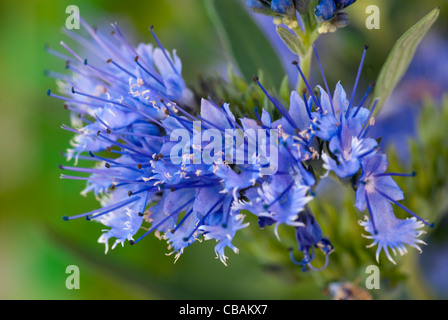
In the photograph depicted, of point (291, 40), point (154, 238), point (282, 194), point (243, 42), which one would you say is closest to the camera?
point (282, 194)

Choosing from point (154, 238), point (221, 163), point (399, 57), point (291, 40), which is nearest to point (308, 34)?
point (291, 40)

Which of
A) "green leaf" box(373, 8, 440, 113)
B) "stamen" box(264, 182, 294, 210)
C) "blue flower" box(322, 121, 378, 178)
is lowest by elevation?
"stamen" box(264, 182, 294, 210)

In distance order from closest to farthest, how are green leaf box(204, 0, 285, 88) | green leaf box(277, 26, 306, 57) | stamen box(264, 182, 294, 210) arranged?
1. stamen box(264, 182, 294, 210)
2. green leaf box(277, 26, 306, 57)
3. green leaf box(204, 0, 285, 88)

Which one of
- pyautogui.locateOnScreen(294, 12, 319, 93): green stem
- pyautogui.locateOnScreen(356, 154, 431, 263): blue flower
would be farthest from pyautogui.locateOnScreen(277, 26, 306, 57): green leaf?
pyautogui.locateOnScreen(356, 154, 431, 263): blue flower

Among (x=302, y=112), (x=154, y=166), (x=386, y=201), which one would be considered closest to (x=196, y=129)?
(x=154, y=166)

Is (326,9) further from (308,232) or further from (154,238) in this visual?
(154,238)

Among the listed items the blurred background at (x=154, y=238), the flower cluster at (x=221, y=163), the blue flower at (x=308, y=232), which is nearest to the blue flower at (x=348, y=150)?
the flower cluster at (x=221, y=163)

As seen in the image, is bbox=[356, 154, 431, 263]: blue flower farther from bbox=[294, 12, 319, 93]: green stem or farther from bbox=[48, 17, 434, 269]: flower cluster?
bbox=[294, 12, 319, 93]: green stem
